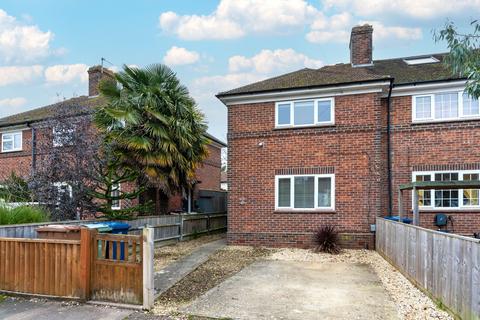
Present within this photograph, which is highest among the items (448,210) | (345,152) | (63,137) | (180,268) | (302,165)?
(63,137)

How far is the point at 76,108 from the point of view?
12.7 metres

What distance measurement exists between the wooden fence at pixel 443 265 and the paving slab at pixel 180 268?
482 centimetres

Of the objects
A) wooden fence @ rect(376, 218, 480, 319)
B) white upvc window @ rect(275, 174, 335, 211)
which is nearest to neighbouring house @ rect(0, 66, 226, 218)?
white upvc window @ rect(275, 174, 335, 211)

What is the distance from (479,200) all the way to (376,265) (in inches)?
196

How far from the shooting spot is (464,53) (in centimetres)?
552

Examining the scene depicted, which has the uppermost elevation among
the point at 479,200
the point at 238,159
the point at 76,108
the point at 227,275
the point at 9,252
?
the point at 76,108

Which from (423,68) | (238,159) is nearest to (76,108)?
(238,159)

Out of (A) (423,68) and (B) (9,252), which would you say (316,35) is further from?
(B) (9,252)

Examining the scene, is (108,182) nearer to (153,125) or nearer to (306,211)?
(153,125)

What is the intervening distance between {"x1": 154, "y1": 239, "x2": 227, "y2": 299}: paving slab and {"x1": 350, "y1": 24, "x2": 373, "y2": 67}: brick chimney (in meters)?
9.61

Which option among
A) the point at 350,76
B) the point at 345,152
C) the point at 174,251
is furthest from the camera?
the point at 350,76

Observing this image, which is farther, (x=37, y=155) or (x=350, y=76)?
(x=37, y=155)

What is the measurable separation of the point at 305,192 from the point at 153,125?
585 cm

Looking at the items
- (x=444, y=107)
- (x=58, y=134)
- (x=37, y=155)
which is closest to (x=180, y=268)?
(x=58, y=134)
